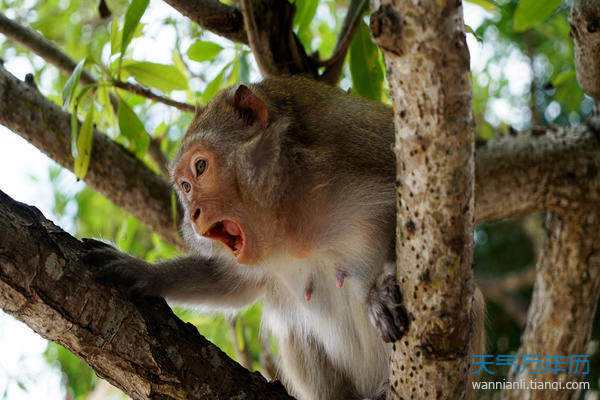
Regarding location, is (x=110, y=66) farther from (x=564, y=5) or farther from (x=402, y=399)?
(x=564, y=5)

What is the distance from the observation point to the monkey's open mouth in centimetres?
350

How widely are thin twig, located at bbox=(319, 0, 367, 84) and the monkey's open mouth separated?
134 centimetres

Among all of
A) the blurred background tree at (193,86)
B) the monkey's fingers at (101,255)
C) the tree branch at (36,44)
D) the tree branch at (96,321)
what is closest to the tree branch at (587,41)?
the blurred background tree at (193,86)

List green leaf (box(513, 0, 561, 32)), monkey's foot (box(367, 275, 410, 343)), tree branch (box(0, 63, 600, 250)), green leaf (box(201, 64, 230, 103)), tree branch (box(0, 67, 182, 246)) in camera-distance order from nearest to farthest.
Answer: monkey's foot (box(367, 275, 410, 343))
green leaf (box(513, 0, 561, 32))
tree branch (box(0, 67, 182, 246))
green leaf (box(201, 64, 230, 103))
tree branch (box(0, 63, 600, 250))

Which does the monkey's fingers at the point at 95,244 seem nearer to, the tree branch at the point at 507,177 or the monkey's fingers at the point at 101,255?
the monkey's fingers at the point at 101,255

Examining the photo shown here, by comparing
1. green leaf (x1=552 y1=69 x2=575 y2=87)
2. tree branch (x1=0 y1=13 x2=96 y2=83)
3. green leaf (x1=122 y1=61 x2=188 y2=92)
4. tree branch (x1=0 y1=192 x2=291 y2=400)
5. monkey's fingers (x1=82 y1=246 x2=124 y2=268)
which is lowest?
tree branch (x1=0 y1=192 x2=291 y2=400)

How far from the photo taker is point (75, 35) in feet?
17.0

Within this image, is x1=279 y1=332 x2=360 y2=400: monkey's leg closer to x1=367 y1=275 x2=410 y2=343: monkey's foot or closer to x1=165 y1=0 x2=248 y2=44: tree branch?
x1=367 y1=275 x2=410 y2=343: monkey's foot

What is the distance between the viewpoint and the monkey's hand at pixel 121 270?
3.28 metres

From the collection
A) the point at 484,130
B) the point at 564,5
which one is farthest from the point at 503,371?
the point at 564,5

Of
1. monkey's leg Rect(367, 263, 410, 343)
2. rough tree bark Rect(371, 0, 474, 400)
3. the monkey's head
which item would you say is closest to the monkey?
the monkey's head

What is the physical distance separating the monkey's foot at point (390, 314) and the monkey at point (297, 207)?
14 centimetres

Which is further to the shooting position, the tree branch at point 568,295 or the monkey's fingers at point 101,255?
the tree branch at point 568,295

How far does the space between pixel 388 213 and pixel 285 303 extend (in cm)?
95
